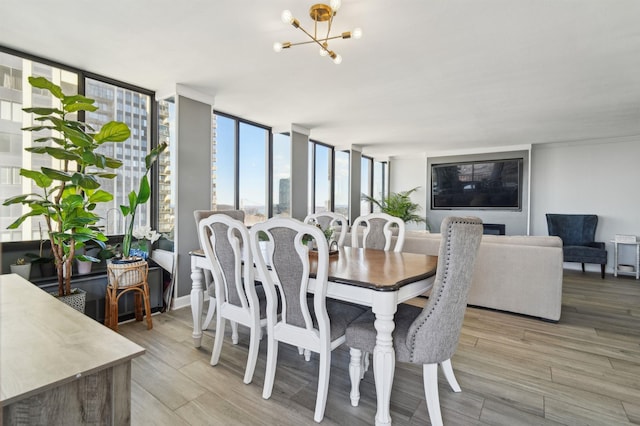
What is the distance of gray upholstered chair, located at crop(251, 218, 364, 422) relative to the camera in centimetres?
170

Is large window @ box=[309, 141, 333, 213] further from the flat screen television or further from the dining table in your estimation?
the dining table

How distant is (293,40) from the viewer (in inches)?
103

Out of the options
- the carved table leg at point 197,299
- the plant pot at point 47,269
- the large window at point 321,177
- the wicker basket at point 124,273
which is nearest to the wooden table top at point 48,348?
the carved table leg at point 197,299

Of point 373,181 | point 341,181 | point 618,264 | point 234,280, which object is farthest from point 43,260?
point 618,264

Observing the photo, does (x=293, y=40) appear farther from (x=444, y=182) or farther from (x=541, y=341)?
(x=444, y=182)

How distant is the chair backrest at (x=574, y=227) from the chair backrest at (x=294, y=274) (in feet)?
20.4

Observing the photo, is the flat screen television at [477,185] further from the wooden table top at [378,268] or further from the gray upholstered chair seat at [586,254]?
the wooden table top at [378,268]

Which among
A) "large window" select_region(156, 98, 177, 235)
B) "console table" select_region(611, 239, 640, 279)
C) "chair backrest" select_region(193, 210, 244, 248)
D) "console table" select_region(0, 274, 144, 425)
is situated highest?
"large window" select_region(156, 98, 177, 235)

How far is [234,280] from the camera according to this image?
87.2 inches

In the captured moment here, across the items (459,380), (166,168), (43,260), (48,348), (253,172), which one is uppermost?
(253,172)

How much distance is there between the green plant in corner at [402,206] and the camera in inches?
307

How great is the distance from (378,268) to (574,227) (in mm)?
5925

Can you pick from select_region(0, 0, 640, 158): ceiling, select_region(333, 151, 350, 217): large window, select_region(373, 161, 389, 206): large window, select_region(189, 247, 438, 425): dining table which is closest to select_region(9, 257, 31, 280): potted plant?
select_region(0, 0, 640, 158): ceiling

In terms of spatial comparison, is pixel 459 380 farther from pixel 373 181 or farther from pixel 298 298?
pixel 373 181
